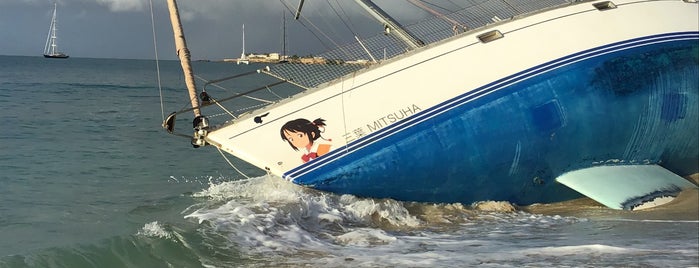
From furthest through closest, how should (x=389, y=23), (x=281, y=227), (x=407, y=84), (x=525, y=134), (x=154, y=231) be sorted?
1. (x=389, y=23)
2. (x=525, y=134)
3. (x=407, y=84)
4. (x=281, y=227)
5. (x=154, y=231)

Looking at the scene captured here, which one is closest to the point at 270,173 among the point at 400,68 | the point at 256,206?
the point at 256,206

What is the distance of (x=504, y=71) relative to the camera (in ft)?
29.2

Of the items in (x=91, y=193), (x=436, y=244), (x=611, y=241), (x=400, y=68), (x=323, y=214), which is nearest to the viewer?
(x=611, y=241)

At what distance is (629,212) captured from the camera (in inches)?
328

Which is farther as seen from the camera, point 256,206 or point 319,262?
point 256,206

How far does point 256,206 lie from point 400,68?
2.95 m

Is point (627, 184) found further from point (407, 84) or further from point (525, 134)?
point (407, 84)

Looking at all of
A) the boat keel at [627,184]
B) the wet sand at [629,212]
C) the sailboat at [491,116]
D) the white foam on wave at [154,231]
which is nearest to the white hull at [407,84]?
the sailboat at [491,116]

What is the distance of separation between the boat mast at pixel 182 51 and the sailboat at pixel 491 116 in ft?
0.47

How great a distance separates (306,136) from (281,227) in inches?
64.5

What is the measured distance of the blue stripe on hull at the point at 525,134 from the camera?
29.1 feet

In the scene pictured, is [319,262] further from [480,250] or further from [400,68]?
[400,68]

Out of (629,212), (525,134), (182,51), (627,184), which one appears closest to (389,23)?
(525,134)

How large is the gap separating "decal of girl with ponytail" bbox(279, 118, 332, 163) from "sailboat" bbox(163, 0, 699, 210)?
0.06 ft
